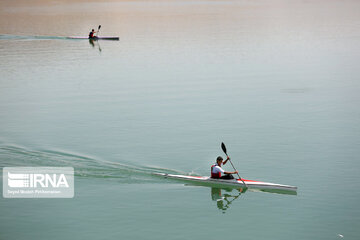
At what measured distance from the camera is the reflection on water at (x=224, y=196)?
21.4 meters

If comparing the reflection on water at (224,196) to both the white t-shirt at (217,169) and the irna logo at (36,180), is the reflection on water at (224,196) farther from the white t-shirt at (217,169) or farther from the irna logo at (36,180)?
the irna logo at (36,180)

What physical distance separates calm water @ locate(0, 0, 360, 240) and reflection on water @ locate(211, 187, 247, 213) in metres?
0.08

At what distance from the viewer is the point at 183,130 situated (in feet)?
97.4

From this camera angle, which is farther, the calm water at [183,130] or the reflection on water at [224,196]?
the reflection on water at [224,196]

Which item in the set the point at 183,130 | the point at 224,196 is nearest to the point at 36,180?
the point at 224,196

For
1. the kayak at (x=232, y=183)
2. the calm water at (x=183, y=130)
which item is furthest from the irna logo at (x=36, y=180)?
the kayak at (x=232, y=183)

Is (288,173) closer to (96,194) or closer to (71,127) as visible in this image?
(96,194)

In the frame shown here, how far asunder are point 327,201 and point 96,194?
8875mm

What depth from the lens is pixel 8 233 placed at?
1894 centimetres

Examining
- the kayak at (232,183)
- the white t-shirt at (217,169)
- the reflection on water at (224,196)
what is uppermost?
the white t-shirt at (217,169)

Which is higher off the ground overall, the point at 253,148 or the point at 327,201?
the point at 253,148

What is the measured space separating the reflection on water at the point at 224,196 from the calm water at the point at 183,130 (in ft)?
0.27

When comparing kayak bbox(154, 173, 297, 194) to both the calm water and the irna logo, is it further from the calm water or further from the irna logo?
the irna logo

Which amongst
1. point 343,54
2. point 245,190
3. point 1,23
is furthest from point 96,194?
point 1,23
